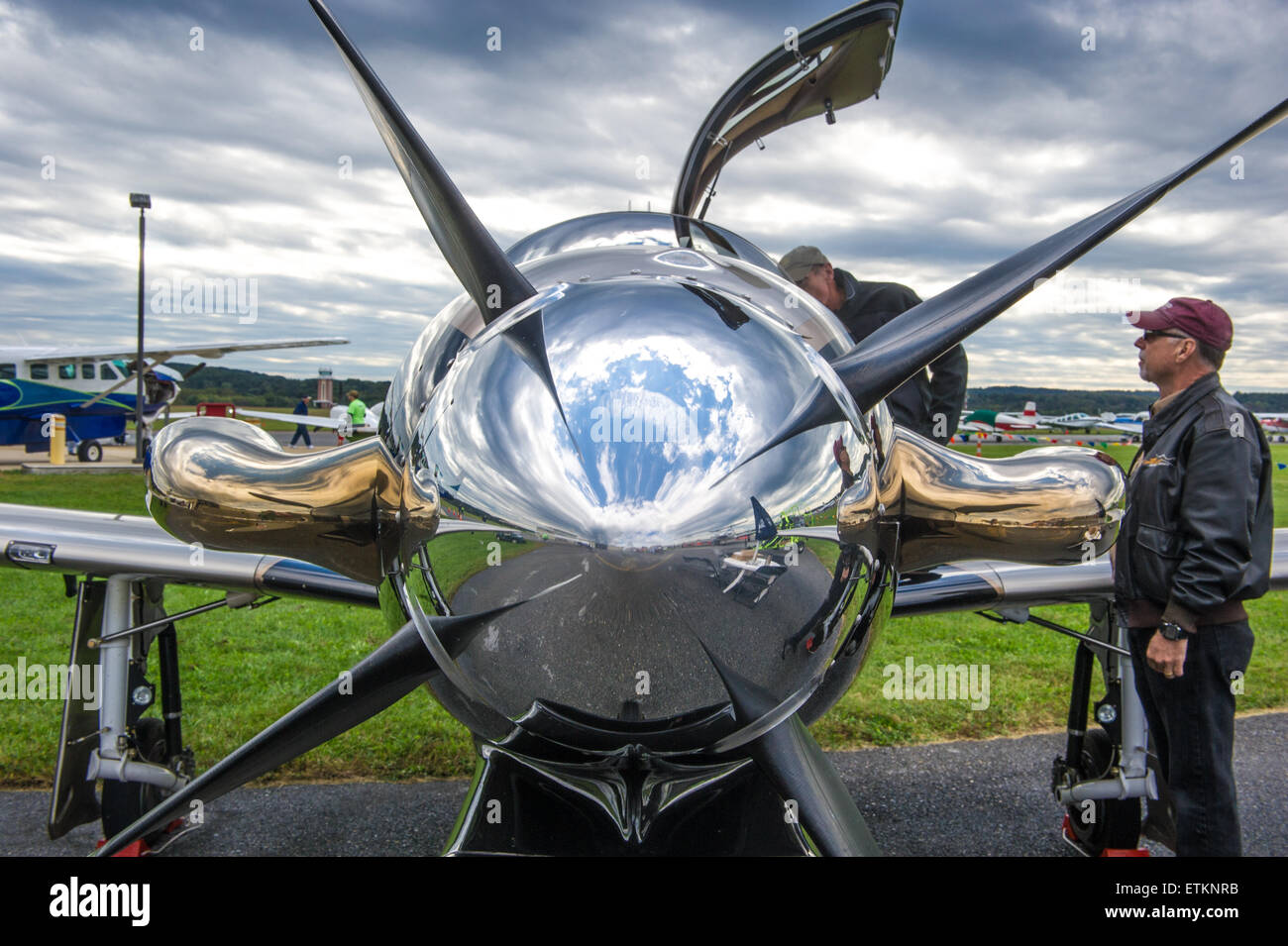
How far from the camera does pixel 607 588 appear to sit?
1.26 metres

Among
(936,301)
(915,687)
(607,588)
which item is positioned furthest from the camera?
(915,687)

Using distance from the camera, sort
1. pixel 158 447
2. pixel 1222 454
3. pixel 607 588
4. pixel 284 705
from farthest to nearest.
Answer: pixel 284 705 → pixel 1222 454 → pixel 158 447 → pixel 607 588

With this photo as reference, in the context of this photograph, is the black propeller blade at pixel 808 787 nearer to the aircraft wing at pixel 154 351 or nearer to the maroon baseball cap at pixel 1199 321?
the maroon baseball cap at pixel 1199 321

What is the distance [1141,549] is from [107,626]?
4.15m

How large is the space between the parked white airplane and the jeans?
24025mm

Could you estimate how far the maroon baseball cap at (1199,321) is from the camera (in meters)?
3.22

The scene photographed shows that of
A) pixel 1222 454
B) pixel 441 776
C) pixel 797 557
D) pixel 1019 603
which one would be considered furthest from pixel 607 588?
pixel 441 776

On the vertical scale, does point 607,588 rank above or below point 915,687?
above

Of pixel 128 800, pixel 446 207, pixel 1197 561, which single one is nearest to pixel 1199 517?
pixel 1197 561

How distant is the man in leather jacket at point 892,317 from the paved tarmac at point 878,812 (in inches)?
77.5

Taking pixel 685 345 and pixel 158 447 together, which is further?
pixel 158 447

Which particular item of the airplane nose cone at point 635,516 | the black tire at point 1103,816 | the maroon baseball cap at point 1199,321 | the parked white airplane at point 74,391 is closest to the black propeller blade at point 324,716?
the airplane nose cone at point 635,516

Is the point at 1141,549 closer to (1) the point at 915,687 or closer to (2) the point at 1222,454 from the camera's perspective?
(2) the point at 1222,454

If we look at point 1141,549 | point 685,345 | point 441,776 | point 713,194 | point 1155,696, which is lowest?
point 441,776
